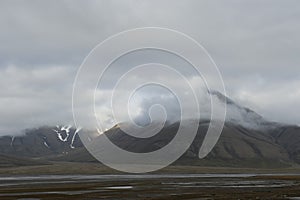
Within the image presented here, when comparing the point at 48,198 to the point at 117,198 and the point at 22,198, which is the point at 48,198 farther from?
the point at 117,198

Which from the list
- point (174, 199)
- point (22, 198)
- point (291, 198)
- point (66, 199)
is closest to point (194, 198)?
point (174, 199)

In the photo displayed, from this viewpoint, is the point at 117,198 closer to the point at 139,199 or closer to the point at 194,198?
the point at 139,199

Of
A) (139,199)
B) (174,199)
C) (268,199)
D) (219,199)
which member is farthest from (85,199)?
→ (268,199)

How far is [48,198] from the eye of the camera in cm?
7425

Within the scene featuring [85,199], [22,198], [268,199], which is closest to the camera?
[268,199]

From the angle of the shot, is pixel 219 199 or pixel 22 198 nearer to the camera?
pixel 219 199

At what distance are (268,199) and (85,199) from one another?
2738cm

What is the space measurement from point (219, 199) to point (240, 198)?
347 centimetres

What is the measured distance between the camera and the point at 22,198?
75.2 metres

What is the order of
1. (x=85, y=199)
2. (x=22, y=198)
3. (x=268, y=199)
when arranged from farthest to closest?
(x=22, y=198), (x=85, y=199), (x=268, y=199)

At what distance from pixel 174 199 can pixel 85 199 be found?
13.8 m

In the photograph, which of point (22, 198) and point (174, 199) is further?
point (22, 198)

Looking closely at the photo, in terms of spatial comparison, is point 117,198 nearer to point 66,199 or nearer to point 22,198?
point 66,199

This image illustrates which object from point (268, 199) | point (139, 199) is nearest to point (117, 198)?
point (139, 199)
